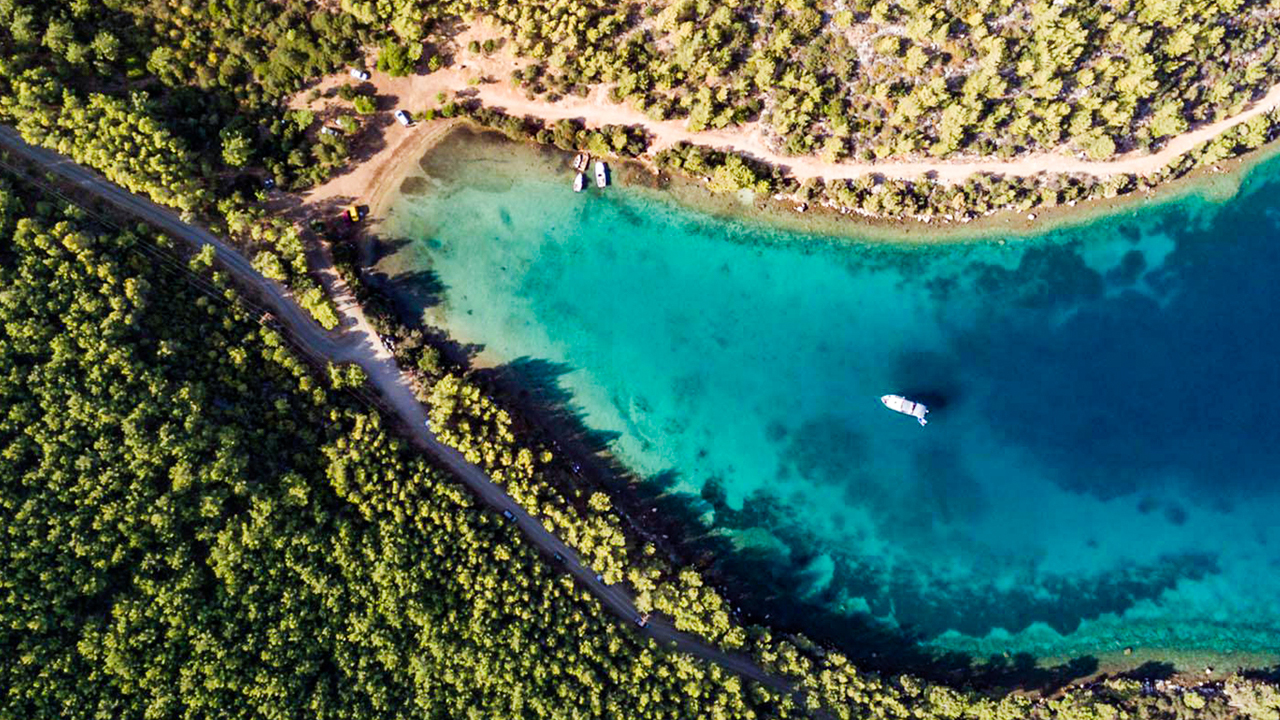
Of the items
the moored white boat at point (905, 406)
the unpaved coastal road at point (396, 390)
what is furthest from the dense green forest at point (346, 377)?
the moored white boat at point (905, 406)

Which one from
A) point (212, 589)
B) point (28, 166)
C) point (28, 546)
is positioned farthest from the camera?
point (28, 166)

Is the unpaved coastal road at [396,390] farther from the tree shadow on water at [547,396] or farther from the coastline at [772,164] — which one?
the coastline at [772,164]

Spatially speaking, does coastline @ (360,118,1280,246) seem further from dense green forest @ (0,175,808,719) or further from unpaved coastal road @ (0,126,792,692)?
dense green forest @ (0,175,808,719)

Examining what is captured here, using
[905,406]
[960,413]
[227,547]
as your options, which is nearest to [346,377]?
[227,547]

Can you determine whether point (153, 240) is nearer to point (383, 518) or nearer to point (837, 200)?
point (383, 518)

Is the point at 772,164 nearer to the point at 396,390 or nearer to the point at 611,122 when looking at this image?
the point at 611,122

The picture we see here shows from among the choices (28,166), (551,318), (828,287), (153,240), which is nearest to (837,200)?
(828,287)
